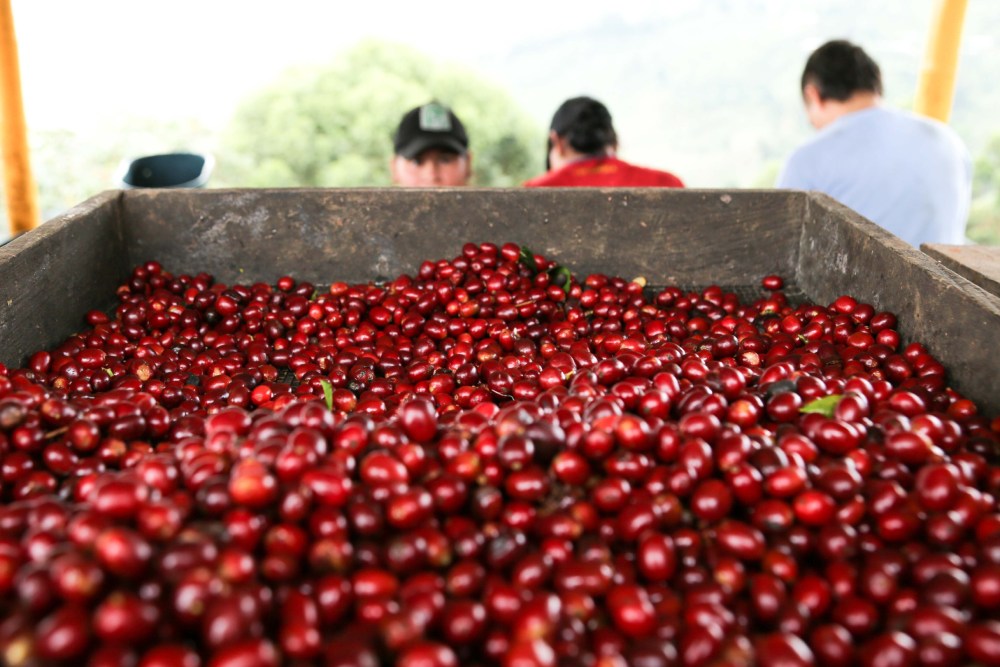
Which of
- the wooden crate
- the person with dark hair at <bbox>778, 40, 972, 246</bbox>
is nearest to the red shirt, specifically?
the person with dark hair at <bbox>778, 40, 972, 246</bbox>

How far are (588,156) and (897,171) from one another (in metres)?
1.79

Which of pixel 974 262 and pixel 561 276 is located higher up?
pixel 974 262

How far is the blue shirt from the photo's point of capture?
4363 millimetres

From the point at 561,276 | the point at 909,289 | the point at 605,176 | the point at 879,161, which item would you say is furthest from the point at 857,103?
the point at 561,276

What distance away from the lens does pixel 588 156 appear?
4777 millimetres

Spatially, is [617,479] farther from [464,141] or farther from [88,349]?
[464,141]

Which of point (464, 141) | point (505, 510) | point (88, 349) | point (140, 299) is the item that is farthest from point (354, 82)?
point (505, 510)

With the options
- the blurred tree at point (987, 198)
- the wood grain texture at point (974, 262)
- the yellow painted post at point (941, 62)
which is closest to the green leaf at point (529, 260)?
the wood grain texture at point (974, 262)

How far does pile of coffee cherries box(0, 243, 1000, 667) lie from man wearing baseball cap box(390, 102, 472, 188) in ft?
9.74

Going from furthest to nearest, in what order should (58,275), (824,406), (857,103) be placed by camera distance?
1. (857,103)
2. (58,275)
3. (824,406)

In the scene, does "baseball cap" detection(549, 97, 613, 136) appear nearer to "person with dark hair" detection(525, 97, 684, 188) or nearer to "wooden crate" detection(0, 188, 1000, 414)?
"person with dark hair" detection(525, 97, 684, 188)

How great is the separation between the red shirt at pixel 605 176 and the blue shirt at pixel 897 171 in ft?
2.88

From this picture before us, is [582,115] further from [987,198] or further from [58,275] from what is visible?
[987,198]

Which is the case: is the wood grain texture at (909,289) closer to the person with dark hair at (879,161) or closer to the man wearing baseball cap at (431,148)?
the person with dark hair at (879,161)
